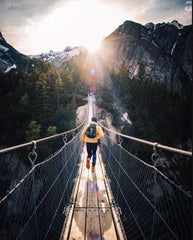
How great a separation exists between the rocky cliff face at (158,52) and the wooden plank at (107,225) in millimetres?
51103

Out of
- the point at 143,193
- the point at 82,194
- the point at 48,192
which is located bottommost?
the point at 143,193

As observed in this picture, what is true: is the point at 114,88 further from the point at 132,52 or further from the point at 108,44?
the point at 108,44

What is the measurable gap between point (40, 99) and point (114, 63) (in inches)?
1734

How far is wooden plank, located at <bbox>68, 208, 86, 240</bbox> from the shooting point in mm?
A: 1907

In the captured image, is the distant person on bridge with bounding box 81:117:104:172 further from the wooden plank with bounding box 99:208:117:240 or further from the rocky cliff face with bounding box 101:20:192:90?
the rocky cliff face with bounding box 101:20:192:90

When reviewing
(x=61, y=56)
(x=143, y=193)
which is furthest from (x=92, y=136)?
(x=61, y=56)

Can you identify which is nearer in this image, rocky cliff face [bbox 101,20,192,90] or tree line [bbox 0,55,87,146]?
tree line [bbox 0,55,87,146]

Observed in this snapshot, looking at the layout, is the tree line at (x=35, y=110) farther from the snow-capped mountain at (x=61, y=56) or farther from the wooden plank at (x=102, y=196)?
the snow-capped mountain at (x=61, y=56)

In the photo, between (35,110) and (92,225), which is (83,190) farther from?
(35,110)

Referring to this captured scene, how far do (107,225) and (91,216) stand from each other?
1.00 ft

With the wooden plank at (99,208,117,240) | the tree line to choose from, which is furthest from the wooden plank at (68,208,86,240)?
the tree line

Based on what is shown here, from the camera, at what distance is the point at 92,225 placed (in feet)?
6.88

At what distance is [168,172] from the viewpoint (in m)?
21.3

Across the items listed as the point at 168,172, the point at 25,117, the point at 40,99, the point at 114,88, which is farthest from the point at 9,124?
the point at 168,172
